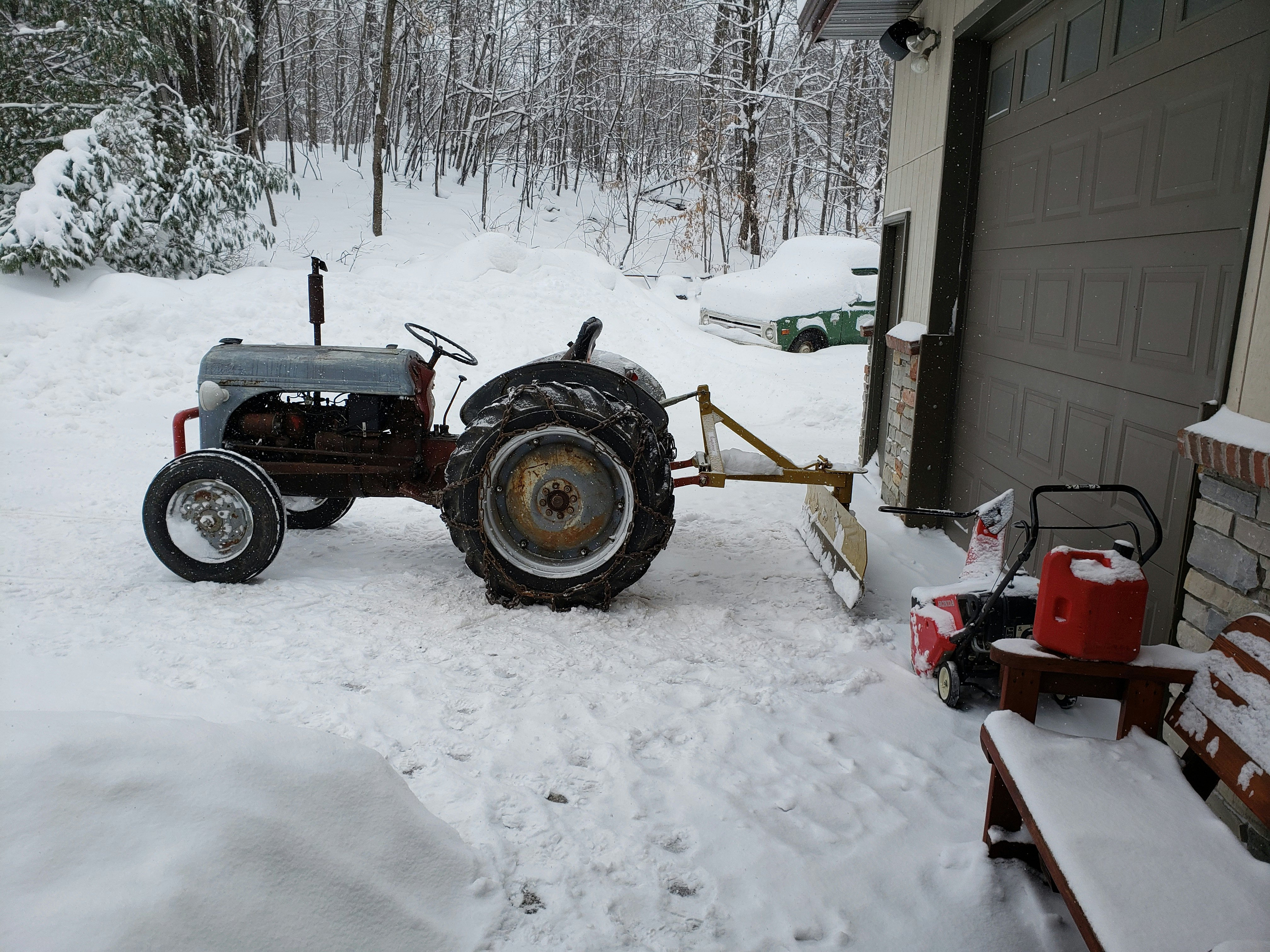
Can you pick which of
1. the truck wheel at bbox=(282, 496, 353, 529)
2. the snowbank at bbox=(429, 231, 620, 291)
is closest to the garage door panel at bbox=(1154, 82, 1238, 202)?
the truck wheel at bbox=(282, 496, 353, 529)

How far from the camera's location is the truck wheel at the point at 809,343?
13.5 meters

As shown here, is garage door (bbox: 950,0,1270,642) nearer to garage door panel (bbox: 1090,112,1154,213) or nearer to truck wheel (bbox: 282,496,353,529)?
garage door panel (bbox: 1090,112,1154,213)

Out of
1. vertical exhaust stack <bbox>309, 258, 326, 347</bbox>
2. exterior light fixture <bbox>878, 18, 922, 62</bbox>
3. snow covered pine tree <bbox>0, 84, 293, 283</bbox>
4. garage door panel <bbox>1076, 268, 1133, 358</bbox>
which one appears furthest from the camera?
snow covered pine tree <bbox>0, 84, 293, 283</bbox>

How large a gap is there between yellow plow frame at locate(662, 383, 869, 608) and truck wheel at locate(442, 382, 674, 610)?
378 millimetres

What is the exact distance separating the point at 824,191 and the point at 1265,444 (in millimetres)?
23603

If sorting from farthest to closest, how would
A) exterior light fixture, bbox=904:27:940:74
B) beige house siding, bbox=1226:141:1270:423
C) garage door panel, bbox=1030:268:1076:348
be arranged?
exterior light fixture, bbox=904:27:940:74
garage door panel, bbox=1030:268:1076:348
beige house siding, bbox=1226:141:1270:423

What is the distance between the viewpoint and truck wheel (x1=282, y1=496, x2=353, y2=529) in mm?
5594

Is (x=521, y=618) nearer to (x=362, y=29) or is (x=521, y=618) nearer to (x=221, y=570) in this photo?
(x=221, y=570)

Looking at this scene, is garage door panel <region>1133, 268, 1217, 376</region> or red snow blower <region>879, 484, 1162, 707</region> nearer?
red snow blower <region>879, 484, 1162, 707</region>

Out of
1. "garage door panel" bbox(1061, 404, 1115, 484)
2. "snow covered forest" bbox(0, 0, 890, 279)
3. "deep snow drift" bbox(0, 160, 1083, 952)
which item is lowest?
"deep snow drift" bbox(0, 160, 1083, 952)

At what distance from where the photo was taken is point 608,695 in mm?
3469

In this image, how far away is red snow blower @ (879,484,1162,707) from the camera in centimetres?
237

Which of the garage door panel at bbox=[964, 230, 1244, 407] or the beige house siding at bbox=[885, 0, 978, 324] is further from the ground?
the beige house siding at bbox=[885, 0, 978, 324]

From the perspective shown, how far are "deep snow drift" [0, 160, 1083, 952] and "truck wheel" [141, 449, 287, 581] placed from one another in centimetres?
13
